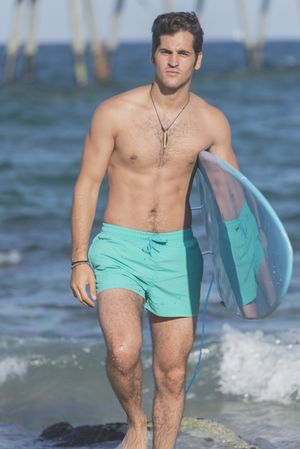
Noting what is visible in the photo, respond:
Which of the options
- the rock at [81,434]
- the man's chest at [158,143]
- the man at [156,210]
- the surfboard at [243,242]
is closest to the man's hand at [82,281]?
the man at [156,210]

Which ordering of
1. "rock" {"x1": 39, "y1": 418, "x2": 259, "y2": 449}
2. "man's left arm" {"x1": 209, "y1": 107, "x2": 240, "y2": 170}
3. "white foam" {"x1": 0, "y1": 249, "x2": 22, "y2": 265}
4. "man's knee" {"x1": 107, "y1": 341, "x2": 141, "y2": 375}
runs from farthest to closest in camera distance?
1. "white foam" {"x1": 0, "y1": 249, "x2": 22, "y2": 265}
2. "rock" {"x1": 39, "y1": 418, "x2": 259, "y2": 449}
3. "man's left arm" {"x1": 209, "y1": 107, "x2": 240, "y2": 170}
4. "man's knee" {"x1": 107, "y1": 341, "x2": 141, "y2": 375}

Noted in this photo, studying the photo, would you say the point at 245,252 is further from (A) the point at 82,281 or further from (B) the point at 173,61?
(B) the point at 173,61

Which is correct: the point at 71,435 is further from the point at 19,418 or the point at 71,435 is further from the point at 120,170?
the point at 120,170

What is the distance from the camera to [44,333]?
775cm

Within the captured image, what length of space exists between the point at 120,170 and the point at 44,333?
355 centimetres

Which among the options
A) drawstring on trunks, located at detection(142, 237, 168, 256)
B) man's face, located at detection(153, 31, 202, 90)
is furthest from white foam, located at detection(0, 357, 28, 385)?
Result: man's face, located at detection(153, 31, 202, 90)

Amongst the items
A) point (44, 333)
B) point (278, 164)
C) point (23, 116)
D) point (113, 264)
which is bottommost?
point (23, 116)

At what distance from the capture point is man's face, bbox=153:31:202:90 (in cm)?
430

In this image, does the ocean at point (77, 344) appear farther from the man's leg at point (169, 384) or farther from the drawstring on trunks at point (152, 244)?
the drawstring on trunks at point (152, 244)

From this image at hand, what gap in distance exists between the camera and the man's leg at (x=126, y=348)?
13.5ft

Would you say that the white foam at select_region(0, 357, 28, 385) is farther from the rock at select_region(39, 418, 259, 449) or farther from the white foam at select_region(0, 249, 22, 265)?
the white foam at select_region(0, 249, 22, 265)

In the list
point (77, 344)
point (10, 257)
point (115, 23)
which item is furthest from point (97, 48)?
point (77, 344)

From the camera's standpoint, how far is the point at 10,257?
10.8 meters

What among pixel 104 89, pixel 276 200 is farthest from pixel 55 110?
pixel 276 200
